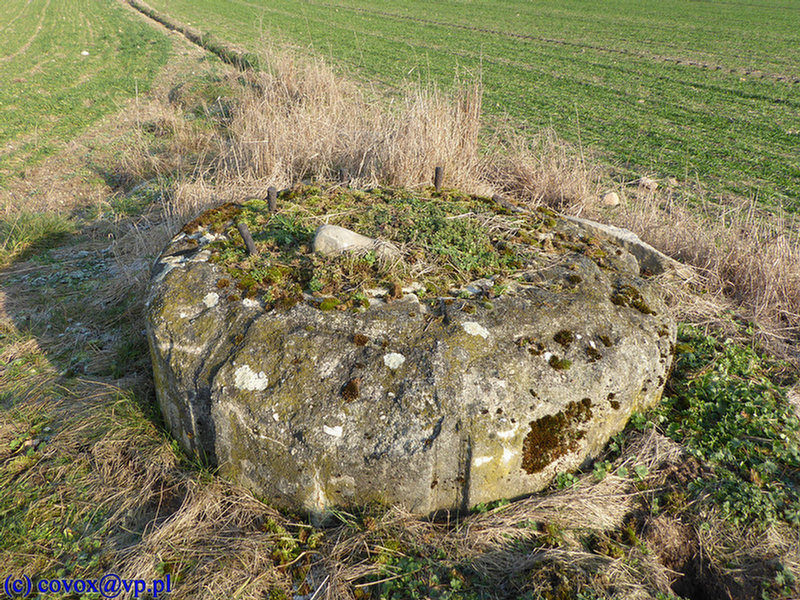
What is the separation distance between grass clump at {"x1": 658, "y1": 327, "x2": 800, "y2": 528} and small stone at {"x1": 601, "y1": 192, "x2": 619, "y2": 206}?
3204 millimetres

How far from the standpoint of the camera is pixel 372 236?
361cm

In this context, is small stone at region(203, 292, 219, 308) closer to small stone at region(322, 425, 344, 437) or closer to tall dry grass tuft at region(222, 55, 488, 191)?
small stone at region(322, 425, 344, 437)

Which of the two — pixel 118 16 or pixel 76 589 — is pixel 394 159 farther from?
pixel 118 16

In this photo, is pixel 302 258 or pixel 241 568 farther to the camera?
pixel 302 258

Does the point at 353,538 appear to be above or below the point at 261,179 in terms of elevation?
below

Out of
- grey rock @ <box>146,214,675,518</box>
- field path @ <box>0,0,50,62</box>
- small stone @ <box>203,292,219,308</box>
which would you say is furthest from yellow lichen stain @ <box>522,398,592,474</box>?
field path @ <box>0,0,50,62</box>

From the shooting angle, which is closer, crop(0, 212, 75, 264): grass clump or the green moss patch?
the green moss patch

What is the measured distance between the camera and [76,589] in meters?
2.30

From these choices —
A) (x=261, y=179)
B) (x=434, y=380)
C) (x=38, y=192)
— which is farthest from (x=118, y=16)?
(x=434, y=380)

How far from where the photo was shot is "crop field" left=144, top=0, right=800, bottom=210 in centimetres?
911

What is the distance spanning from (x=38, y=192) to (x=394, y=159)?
19.9 ft

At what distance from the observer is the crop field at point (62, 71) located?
404 inches

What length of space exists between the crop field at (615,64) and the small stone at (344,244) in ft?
18.3

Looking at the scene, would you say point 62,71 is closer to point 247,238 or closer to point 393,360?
point 247,238
